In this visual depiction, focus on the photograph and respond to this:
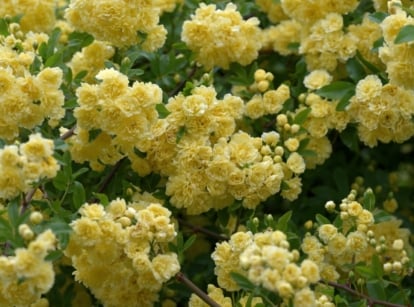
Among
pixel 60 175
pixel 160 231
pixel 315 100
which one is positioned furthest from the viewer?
pixel 315 100

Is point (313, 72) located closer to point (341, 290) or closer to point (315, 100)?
point (315, 100)

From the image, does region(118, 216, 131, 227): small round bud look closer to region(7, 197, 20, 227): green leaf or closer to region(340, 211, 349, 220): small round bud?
region(7, 197, 20, 227): green leaf

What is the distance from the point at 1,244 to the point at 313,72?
1402mm

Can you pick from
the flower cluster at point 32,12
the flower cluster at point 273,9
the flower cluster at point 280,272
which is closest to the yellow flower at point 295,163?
the flower cluster at point 280,272

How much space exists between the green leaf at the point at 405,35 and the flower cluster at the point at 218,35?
27.2 inches

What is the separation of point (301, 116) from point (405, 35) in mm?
579

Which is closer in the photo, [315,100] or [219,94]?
[315,100]

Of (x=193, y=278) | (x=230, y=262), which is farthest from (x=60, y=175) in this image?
(x=193, y=278)

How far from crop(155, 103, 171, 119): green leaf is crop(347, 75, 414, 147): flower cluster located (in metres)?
0.74

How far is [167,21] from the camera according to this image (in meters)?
3.62

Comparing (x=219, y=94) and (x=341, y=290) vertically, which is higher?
(x=219, y=94)

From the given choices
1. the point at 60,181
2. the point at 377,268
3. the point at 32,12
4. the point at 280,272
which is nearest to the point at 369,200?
the point at 377,268

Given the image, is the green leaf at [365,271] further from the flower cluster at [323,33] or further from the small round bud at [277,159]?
the flower cluster at [323,33]

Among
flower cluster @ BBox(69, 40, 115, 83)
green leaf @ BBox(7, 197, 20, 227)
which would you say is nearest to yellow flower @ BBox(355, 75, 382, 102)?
flower cluster @ BBox(69, 40, 115, 83)
